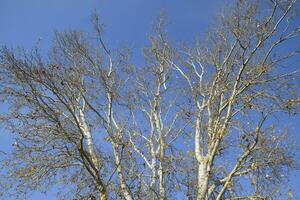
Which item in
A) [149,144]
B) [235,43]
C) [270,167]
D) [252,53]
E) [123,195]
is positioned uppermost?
[235,43]

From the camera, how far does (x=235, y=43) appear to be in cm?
1380

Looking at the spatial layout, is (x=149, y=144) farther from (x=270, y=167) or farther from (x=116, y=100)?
(x=270, y=167)

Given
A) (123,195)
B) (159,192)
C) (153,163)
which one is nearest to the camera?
(123,195)

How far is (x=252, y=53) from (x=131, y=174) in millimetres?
4440

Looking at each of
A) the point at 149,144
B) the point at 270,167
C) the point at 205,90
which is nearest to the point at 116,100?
the point at 149,144

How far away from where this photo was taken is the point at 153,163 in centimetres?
1369

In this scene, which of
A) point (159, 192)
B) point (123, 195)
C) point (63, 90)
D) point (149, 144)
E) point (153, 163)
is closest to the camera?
point (63, 90)

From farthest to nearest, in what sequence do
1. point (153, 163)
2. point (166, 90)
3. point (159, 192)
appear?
point (166, 90) < point (153, 163) < point (159, 192)

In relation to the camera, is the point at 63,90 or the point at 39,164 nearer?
the point at 63,90

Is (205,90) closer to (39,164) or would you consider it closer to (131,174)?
(131,174)

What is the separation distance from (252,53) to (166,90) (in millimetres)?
4046

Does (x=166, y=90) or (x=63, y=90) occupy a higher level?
(x=166, y=90)

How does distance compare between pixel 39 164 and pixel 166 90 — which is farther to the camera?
pixel 166 90

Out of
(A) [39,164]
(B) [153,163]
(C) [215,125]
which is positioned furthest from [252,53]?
(A) [39,164]
